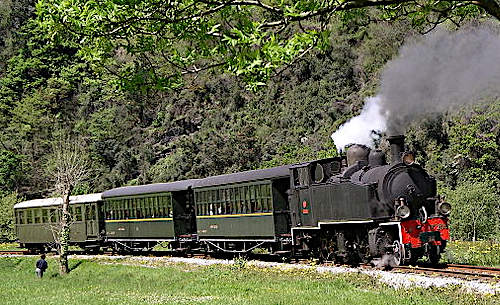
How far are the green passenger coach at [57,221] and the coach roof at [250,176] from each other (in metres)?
9.21

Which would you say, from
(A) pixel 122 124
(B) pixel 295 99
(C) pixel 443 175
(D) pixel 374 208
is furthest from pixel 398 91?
(A) pixel 122 124

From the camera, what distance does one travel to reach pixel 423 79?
24.3 m

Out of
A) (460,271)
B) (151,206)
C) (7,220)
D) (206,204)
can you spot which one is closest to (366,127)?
(460,271)

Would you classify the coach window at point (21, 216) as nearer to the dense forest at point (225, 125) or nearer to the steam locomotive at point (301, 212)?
the steam locomotive at point (301, 212)

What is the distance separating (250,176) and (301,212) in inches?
117

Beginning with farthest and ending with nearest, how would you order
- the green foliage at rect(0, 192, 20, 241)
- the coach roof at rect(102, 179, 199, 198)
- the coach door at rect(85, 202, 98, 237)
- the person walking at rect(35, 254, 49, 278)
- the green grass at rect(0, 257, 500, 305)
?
1. the green foliage at rect(0, 192, 20, 241)
2. the coach door at rect(85, 202, 98, 237)
3. the person walking at rect(35, 254, 49, 278)
4. the coach roof at rect(102, 179, 199, 198)
5. the green grass at rect(0, 257, 500, 305)

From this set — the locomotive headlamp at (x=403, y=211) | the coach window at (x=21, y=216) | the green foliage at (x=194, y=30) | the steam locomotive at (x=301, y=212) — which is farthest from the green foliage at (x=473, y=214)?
the coach window at (x=21, y=216)

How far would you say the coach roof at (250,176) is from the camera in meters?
21.1

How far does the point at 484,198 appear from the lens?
1150 inches

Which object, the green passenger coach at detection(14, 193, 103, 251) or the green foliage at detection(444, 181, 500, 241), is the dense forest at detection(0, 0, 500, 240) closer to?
the green foliage at detection(444, 181, 500, 241)

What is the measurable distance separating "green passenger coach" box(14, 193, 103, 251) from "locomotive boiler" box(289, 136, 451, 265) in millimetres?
16592

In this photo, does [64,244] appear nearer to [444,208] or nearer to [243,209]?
[243,209]

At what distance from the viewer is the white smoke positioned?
2091cm

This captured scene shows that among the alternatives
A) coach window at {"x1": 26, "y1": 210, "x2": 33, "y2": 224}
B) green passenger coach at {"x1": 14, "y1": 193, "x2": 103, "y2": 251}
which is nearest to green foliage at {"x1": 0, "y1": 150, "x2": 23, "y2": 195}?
coach window at {"x1": 26, "y1": 210, "x2": 33, "y2": 224}
